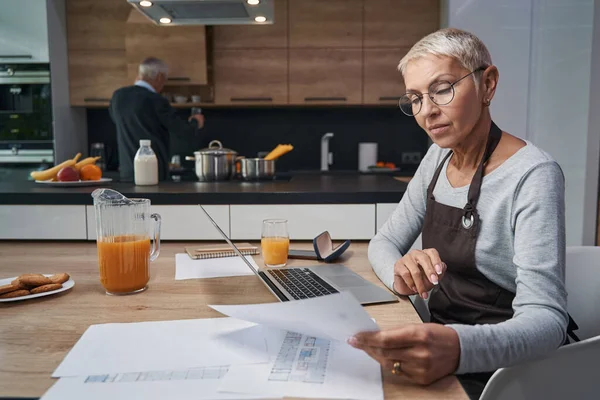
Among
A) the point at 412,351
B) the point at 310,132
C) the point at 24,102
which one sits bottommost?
the point at 412,351

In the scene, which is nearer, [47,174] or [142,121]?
[47,174]

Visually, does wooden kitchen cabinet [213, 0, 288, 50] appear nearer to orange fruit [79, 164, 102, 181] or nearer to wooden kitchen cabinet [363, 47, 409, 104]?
wooden kitchen cabinet [363, 47, 409, 104]

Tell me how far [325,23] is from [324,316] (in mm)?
3655

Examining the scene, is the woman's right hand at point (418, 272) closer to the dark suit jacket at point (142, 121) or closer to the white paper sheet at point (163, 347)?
the white paper sheet at point (163, 347)

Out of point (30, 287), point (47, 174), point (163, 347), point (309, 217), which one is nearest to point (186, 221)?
point (309, 217)

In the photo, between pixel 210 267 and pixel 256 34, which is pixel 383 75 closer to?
pixel 256 34

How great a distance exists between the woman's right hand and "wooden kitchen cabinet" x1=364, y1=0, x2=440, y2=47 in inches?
129

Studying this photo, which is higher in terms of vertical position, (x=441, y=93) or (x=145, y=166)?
(x=441, y=93)

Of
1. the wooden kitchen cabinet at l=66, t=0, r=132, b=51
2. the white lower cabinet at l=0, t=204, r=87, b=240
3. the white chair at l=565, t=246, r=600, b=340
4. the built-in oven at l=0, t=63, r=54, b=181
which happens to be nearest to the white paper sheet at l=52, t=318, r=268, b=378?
the white chair at l=565, t=246, r=600, b=340

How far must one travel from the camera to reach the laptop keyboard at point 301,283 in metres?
0.94

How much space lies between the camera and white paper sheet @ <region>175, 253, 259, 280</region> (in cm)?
113

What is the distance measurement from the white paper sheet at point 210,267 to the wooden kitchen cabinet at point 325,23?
3.02 metres

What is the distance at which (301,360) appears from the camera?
68 centimetres

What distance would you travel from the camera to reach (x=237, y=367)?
2.16 feet
